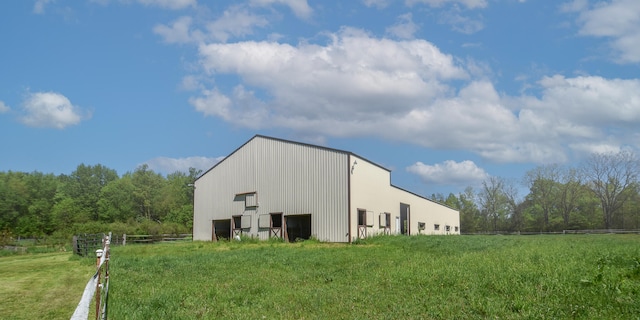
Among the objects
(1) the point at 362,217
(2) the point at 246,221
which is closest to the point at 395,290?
(1) the point at 362,217

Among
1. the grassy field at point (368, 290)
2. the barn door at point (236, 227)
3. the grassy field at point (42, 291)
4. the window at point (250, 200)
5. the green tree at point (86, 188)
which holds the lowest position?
the grassy field at point (42, 291)

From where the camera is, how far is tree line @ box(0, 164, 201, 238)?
7731 centimetres

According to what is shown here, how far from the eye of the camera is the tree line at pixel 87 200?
77.3 m

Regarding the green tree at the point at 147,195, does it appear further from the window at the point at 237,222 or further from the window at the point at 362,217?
the window at the point at 362,217

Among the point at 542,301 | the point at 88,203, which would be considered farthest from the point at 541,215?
the point at 542,301

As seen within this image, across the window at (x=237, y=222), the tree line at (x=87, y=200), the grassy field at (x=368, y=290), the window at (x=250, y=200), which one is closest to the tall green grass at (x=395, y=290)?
the grassy field at (x=368, y=290)

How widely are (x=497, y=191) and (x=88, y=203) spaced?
75.7m

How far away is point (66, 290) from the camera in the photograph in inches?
549

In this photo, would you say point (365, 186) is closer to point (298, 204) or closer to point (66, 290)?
point (298, 204)

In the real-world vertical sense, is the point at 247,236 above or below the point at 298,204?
below

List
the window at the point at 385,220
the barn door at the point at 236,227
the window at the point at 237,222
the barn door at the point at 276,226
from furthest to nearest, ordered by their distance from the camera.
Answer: the window at the point at 237,222
the barn door at the point at 236,227
the window at the point at 385,220
the barn door at the point at 276,226

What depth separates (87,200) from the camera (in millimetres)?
84750

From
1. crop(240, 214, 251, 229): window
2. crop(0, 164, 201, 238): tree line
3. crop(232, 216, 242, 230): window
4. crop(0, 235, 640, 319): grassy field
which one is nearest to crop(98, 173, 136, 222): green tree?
crop(0, 164, 201, 238): tree line

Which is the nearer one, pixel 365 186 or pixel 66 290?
pixel 66 290
